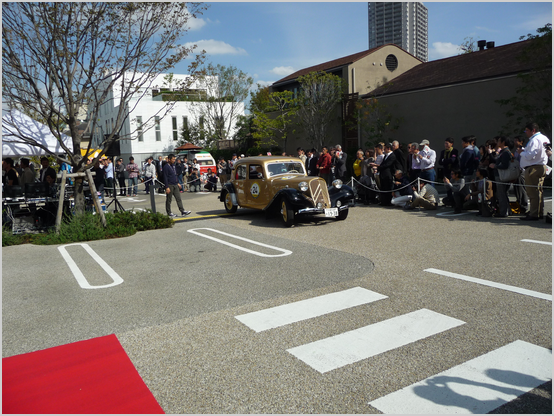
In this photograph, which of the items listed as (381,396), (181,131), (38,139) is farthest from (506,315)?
(181,131)

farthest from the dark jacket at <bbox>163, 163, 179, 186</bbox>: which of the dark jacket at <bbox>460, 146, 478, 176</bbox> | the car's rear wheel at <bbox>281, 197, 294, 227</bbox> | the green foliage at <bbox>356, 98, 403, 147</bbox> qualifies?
the green foliage at <bbox>356, 98, 403, 147</bbox>

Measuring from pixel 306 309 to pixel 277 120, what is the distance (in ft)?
98.0

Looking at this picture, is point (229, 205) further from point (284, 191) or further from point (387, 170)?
point (387, 170)

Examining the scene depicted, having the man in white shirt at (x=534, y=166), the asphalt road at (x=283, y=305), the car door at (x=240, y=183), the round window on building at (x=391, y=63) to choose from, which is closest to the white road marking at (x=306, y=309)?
the asphalt road at (x=283, y=305)

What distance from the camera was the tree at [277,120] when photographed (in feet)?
109

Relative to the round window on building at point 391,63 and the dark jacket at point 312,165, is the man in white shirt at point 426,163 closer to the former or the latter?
the dark jacket at point 312,165

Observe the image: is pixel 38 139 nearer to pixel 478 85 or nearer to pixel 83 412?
pixel 83 412

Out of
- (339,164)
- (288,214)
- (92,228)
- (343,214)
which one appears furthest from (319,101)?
(92,228)

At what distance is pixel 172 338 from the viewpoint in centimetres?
449

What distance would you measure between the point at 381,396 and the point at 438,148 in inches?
839

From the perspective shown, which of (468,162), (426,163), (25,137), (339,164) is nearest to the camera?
(25,137)

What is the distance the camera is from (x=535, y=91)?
18.2 meters

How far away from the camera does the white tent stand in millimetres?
11227

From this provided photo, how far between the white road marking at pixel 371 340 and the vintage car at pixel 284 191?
20.5ft
